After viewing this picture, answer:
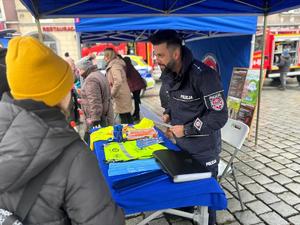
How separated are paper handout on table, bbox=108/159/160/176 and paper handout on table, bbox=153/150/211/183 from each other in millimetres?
52

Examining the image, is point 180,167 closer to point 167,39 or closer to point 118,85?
point 167,39

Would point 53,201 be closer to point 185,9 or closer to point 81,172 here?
point 81,172

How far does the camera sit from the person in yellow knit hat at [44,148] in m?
0.84

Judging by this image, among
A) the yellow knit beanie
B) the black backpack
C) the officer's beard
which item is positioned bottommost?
the black backpack

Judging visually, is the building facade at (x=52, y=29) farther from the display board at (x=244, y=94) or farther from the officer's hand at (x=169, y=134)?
the officer's hand at (x=169, y=134)

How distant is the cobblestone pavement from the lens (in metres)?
2.58

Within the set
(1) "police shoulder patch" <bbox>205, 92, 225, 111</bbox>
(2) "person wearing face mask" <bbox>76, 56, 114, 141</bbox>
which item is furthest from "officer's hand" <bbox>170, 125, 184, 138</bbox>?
(2) "person wearing face mask" <bbox>76, 56, 114, 141</bbox>

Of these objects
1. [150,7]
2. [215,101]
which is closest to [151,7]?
[150,7]

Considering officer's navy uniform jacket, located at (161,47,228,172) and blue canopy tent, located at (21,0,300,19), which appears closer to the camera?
officer's navy uniform jacket, located at (161,47,228,172)

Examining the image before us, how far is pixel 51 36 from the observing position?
18.2 metres

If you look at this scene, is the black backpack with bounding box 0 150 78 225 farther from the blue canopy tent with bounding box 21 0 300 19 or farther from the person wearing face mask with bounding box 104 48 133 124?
the person wearing face mask with bounding box 104 48 133 124

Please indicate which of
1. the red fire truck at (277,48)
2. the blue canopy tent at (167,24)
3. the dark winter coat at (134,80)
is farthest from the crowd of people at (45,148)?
the red fire truck at (277,48)

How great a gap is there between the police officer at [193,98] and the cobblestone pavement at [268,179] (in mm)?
701

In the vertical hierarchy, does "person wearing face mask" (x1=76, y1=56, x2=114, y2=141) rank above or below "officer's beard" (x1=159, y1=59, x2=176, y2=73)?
below
